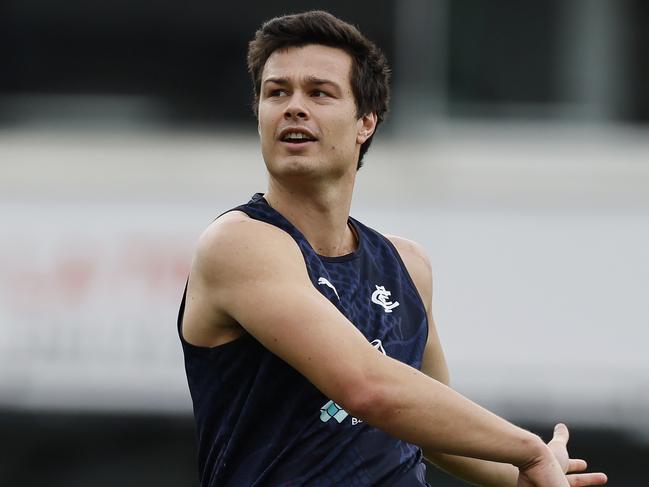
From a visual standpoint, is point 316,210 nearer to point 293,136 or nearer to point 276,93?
point 293,136

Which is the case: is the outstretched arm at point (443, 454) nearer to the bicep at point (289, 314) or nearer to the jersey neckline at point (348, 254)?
the jersey neckline at point (348, 254)

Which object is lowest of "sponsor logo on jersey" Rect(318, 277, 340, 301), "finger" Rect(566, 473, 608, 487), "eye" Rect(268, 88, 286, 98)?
"finger" Rect(566, 473, 608, 487)

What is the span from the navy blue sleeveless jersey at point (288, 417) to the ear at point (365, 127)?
44 cm

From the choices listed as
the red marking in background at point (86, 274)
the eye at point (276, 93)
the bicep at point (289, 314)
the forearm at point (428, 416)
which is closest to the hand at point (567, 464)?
the forearm at point (428, 416)

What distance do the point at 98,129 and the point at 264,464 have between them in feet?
26.6

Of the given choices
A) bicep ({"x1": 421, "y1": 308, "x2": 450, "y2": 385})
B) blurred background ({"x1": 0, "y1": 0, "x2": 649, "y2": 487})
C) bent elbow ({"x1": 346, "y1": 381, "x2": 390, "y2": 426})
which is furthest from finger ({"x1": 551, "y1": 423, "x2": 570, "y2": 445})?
blurred background ({"x1": 0, "y1": 0, "x2": 649, "y2": 487})

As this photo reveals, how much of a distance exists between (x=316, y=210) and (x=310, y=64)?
44 centimetres

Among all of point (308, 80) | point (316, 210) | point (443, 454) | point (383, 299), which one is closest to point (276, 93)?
point (308, 80)

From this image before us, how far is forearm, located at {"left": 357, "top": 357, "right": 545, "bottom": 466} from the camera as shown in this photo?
413 cm

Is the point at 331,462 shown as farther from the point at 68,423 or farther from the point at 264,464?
the point at 68,423

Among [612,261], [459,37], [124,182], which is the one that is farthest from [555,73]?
[124,182]

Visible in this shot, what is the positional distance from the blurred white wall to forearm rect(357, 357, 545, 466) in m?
6.65

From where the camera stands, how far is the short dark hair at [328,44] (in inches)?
188

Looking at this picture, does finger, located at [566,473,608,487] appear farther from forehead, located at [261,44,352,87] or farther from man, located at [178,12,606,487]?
forehead, located at [261,44,352,87]
